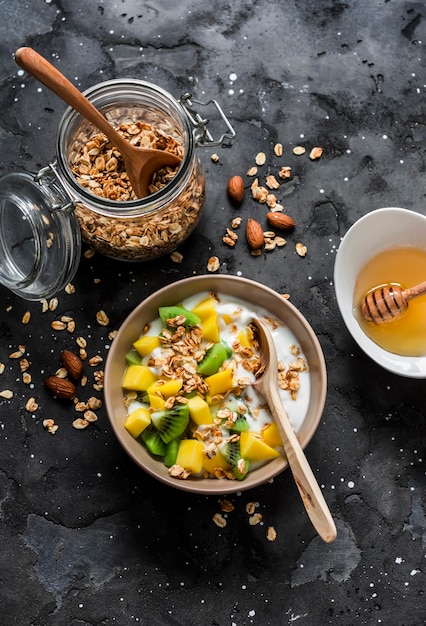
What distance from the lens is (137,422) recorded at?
1.45 metres

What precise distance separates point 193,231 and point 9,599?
2.71 ft

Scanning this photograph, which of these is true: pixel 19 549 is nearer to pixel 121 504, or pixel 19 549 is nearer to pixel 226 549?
pixel 121 504

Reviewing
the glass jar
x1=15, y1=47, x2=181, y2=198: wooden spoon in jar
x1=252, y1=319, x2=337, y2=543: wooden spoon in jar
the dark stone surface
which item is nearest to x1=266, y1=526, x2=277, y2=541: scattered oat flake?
the dark stone surface

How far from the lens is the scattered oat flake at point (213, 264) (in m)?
1.60

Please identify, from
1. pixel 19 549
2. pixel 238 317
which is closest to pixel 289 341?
pixel 238 317

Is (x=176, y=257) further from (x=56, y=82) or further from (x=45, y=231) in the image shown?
(x=56, y=82)

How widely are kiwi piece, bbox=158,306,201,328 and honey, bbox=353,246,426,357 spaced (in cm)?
32

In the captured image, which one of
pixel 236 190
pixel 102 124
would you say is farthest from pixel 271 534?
pixel 102 124

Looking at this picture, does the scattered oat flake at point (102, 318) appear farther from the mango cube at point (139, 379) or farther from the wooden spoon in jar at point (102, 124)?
Answer: the wooden spoon in jar at point (102, 124)

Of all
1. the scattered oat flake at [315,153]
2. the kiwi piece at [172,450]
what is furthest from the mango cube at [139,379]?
the scattered oat flake at [315,153]

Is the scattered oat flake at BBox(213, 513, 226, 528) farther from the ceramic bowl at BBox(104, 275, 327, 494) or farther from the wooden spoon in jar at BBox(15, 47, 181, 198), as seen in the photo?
the wooden spoon in jar at BBox(15, 47, 181, 198)

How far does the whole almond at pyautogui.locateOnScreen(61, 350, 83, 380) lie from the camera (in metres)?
1.56

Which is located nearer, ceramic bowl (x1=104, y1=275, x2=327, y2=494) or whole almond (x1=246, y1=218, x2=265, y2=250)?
ceramic bowl (x1=104, y1=275, x2=327, y2=494)

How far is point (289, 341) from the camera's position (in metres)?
1.52
